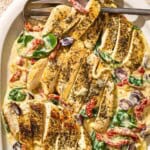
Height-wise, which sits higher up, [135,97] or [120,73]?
[120,73]

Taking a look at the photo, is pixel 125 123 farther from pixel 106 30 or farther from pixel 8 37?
pixel 8 37

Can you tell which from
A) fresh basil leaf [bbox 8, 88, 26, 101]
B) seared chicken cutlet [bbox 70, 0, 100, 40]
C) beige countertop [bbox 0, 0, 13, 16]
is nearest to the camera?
fresh basil leaf [bbox 8, 88, 26, 101]

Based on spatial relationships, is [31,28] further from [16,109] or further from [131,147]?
[131,147]

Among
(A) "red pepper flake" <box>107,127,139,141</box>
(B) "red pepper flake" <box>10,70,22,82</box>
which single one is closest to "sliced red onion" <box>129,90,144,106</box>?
(A) "red pepper flake" <box>107,127,139,141</box>

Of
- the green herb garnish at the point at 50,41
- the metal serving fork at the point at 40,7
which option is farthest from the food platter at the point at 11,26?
the green herb garnish at the point at 50,41

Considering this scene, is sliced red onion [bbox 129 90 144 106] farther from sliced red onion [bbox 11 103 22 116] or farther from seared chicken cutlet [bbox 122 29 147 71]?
sliced red onion [bbox 11 103 22 116]

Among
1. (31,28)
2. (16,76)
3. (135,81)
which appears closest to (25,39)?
(31,28)
